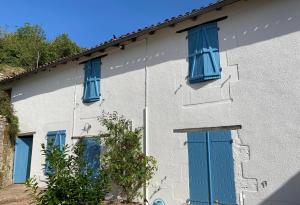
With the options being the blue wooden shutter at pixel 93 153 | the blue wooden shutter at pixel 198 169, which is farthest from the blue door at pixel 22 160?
the blue wooden shutter at pixel 198 169

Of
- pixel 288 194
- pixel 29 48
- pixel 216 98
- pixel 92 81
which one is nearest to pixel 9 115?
A: pixel 92 81

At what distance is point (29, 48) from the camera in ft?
84.4

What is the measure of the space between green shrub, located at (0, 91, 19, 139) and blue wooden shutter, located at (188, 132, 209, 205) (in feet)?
31.1

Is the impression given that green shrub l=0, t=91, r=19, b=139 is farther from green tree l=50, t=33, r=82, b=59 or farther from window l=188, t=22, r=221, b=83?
green tree l=50, t=33, r=82, b=59

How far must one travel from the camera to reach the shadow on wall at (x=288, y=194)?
6.52m

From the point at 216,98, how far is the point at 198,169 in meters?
1.92

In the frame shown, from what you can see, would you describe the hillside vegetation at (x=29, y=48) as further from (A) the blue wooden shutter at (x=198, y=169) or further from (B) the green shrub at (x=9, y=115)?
(A) the blue wooden shutter at (x=198, y=169)

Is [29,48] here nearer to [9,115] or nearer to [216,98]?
[9,115]

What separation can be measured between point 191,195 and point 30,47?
22.2 metres

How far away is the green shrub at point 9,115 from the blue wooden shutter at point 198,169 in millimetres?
9494

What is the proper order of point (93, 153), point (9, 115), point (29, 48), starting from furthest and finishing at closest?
point (29, 48)
point (9, 115)
point (93, 153)

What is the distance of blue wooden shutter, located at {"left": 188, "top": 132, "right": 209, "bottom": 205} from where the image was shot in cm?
782

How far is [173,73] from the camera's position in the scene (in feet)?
29.7

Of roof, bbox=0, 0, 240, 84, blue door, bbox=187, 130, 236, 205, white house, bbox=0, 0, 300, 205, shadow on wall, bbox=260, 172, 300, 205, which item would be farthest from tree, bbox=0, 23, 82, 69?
shadow on wall, bbox=260, 172, 300, 205
